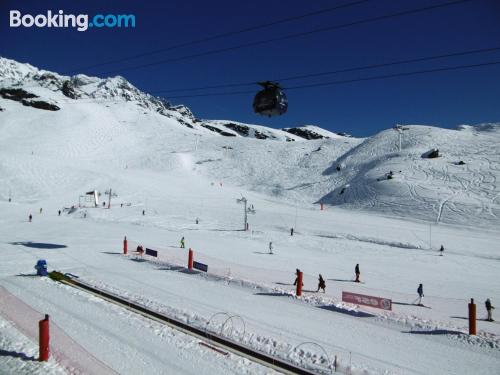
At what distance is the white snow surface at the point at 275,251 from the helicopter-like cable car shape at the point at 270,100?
7.10 metres

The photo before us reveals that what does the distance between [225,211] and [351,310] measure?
3316cm

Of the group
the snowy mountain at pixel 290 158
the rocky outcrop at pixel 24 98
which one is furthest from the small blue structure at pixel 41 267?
the rocky outcrop at pixel 24 98

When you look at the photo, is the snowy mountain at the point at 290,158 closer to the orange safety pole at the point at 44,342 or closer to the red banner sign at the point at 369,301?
the red banner sign at the point at 369,301

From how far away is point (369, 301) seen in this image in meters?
13.6

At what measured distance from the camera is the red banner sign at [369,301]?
1327 centimetres

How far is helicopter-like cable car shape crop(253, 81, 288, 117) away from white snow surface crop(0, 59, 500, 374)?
7098mm

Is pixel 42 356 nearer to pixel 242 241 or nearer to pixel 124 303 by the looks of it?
pixel 124 303

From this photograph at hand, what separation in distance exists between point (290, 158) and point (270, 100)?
248ft

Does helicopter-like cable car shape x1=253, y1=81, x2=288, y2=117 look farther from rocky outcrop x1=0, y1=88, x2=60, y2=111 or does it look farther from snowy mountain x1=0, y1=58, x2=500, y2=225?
rocky outcrop x1=0, y1=88, x2=60, y2=111

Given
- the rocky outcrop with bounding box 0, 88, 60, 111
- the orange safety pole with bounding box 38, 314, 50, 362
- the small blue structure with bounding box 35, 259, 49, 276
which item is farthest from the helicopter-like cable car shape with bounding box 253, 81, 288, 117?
the rocky outcrop with bounding box 0, 88, 60, 111

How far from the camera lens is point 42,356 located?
855cm

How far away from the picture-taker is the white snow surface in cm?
974

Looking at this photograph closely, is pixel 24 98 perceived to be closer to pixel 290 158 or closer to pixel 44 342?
pixel 290 158

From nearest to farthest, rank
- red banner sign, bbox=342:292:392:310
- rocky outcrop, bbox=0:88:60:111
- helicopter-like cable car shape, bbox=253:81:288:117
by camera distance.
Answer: helicopter-like cable car shape, bbox=253:81:288:117, red banner sign, bbox=342:292:392:310, rocky outcrop, bbox=0:88:60:111
